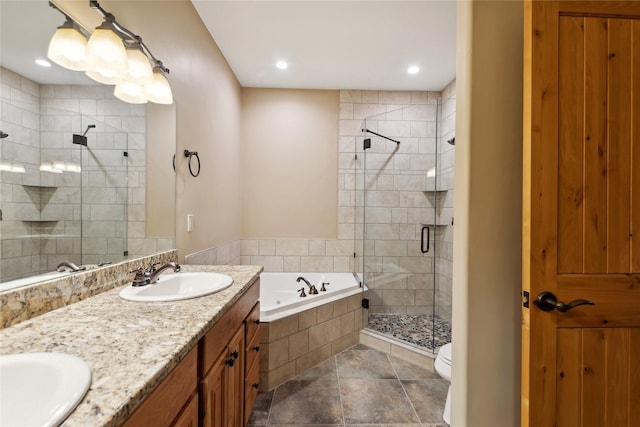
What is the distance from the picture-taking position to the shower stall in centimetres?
286

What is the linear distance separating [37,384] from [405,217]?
2920 mm

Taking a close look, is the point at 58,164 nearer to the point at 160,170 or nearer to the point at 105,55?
the point at 105,55

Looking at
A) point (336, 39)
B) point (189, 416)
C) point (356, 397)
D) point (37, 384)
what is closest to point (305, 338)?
point (356, 397)

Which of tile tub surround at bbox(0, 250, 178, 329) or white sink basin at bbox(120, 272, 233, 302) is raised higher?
tile tub surround at bbox(0, 250, 178, 329)

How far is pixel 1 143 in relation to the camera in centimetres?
77

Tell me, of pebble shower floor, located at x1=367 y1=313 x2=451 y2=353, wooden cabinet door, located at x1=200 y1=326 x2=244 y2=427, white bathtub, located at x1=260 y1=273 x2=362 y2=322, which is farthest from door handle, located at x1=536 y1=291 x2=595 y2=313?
white bathtub, located at x1=260 y1=273 x2=362 y2=322

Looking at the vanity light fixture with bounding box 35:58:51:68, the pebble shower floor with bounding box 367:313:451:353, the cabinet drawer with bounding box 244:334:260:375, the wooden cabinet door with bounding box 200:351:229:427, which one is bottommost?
the pebble shower floor with bounding box 367:313:451:353

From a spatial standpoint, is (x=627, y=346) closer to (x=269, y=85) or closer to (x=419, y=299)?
(x=419, y=299)

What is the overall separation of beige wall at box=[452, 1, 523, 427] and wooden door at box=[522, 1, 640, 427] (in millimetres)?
92

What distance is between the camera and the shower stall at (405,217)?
9.37ft

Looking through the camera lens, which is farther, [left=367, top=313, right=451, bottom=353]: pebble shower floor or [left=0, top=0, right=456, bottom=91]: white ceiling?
[left=367, top=313, right=451, bottom=353]: pebble shower floor

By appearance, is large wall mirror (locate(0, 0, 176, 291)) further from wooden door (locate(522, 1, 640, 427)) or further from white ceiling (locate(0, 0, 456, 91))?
wooden door (locate(522, 1, 640, 427))

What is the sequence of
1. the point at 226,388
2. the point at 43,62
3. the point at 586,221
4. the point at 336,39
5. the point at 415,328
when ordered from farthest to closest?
the point at 415,328, the point at 336,39, the point at 226,388, the point at 586,221, the point at 43,62

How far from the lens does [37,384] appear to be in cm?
56
